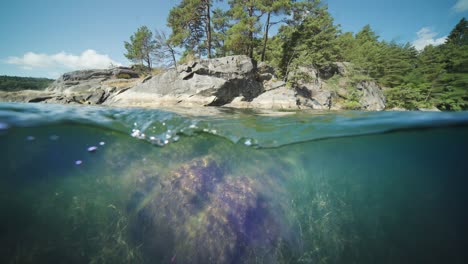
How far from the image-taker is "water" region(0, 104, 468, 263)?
12.6ft

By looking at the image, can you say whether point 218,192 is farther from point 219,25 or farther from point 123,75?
point 123,75

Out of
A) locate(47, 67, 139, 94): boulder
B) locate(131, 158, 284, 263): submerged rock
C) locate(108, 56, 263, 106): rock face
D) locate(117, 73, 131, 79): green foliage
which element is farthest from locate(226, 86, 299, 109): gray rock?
locate(117, 73, 131, 79): green foliage

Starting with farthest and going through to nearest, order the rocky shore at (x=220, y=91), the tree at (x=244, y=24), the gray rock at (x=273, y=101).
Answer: the tree at (x=244, y=24), the gray rock at (x=273, y=101), the rocky shore at (x=220, y=91)

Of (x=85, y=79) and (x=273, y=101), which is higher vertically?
(x=85, y=79)

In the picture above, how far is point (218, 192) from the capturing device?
15.7 ft

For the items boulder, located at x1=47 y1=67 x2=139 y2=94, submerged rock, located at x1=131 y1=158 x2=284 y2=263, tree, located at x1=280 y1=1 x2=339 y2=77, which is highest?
tree, located at x1=280 y1=1 x2=339 y2=77

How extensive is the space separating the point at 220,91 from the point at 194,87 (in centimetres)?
232

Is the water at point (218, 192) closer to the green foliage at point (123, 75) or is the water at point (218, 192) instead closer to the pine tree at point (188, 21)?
the pine tree at point (188, 21)

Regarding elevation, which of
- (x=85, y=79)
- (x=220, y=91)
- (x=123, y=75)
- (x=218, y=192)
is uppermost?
(x=123, y=75)

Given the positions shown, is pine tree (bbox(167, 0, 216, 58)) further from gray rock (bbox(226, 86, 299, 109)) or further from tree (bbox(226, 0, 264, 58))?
gray rock (bbox(226, 86, 299, 109))

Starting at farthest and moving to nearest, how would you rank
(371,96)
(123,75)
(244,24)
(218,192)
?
1. (123,75)
2. (371,96)
3. (244,24)
4. (218,192)

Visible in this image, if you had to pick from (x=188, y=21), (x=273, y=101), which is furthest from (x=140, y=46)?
(x=273, y=101)

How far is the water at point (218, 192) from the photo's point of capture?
385cm

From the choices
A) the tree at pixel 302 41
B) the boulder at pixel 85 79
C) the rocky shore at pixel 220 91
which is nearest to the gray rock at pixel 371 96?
the rocky shore at pixel 220 91
